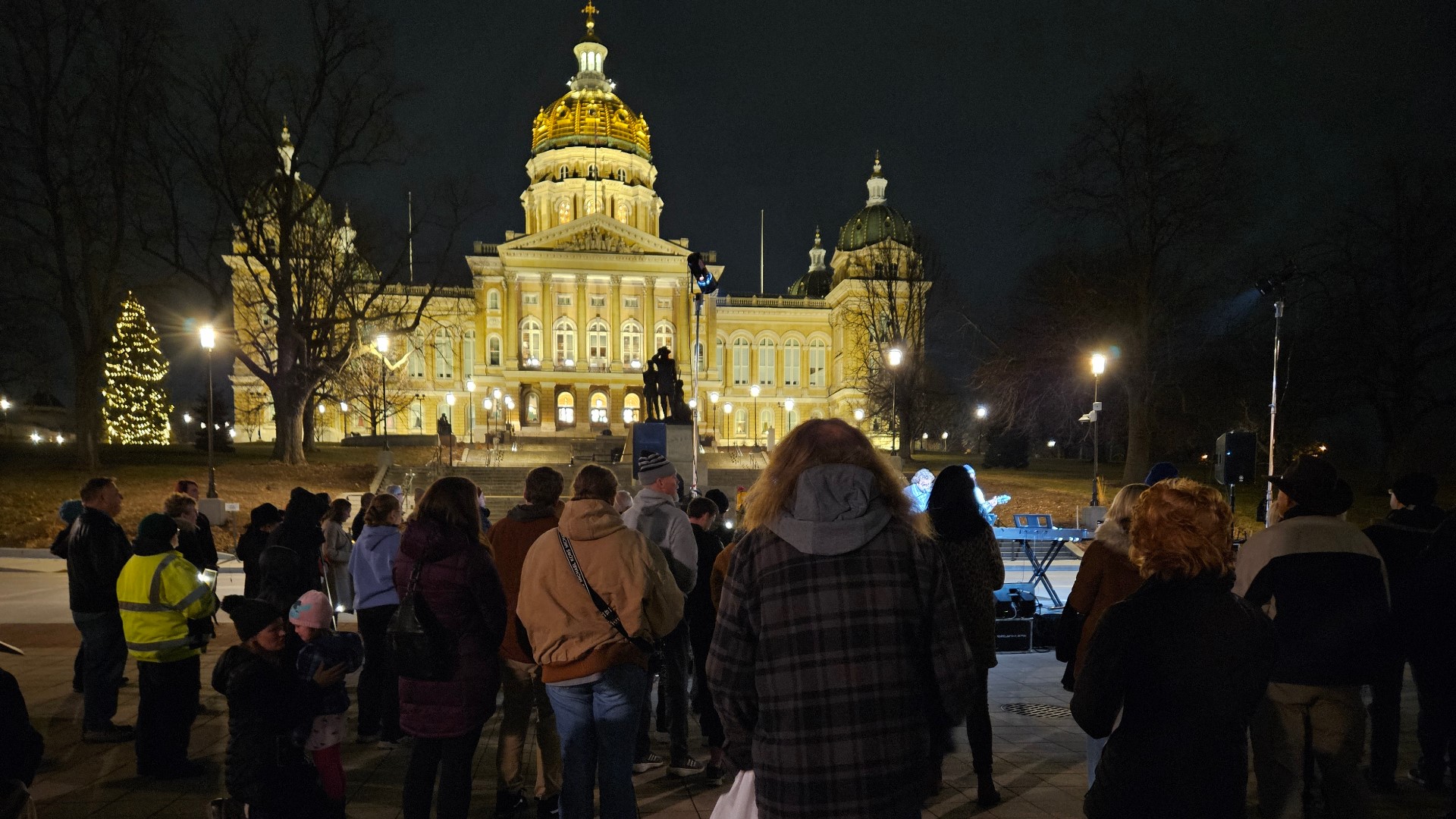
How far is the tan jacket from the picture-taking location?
3.91 meters

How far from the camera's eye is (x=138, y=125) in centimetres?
2602

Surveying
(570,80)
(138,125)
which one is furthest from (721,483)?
(570,80)

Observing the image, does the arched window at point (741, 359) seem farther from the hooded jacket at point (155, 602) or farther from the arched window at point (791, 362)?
the hooded jacket at point (155, 602)

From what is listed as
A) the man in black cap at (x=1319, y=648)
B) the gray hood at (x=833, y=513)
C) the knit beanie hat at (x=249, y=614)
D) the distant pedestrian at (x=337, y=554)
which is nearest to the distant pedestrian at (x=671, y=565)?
the knit beanie hat at (x=249, y=614)

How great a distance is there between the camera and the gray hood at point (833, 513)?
2.47 meters

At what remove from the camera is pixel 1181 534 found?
2.78m

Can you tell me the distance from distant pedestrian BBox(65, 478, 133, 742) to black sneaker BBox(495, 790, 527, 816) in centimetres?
345

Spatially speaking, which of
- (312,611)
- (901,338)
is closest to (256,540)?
(312,611)

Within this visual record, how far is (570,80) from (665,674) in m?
85.1

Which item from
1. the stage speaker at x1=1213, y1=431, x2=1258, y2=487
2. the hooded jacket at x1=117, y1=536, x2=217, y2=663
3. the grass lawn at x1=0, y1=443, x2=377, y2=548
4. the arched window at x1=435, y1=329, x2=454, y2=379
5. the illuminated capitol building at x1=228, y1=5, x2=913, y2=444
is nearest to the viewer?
the hooded jacket at x1=117, y1=536, x2=217, y2=663

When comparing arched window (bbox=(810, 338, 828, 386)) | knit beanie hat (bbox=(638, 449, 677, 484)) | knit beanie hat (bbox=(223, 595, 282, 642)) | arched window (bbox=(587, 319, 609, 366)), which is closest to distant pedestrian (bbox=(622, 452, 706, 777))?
knit beanie hat (bbox=(638, 449, 677, 484))

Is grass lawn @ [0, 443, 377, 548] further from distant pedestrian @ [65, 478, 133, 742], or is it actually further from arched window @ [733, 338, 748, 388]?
arched window @ [733, 338, 748, 388]

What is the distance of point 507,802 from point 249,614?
2111 millimetres

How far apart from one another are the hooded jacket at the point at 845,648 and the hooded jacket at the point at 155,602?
474cm
